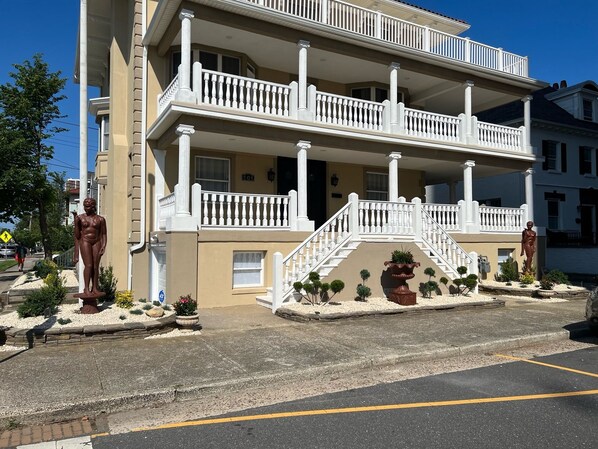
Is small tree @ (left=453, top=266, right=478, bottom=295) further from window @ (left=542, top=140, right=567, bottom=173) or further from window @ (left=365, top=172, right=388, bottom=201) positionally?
window @ (left=542, top=140, right=567, bottom=173)

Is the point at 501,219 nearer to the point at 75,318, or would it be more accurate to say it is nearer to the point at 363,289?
the point at 363,289

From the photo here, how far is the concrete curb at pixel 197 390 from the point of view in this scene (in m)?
4.91

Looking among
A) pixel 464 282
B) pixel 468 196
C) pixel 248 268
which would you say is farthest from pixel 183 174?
pixel 468 196

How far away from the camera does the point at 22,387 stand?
5.59m

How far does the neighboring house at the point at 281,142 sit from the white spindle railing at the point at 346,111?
7 centimetres

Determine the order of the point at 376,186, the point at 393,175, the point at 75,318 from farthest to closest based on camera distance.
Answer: the point at 376,186, the point at 393,175, the point at 75,318

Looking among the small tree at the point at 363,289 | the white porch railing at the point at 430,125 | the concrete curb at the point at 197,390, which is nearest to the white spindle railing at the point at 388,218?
the small tree at the point at 363,289

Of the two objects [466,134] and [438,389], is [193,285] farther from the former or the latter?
[466,134]

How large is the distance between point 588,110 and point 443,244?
20.2m

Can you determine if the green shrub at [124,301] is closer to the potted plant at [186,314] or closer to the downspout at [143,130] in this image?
the potted plant at [186,314]

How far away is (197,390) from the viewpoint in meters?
5.68

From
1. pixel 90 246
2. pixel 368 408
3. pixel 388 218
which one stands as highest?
pixel 388 218

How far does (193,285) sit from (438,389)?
6920 mm

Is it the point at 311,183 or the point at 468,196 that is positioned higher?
the point at 311,183
